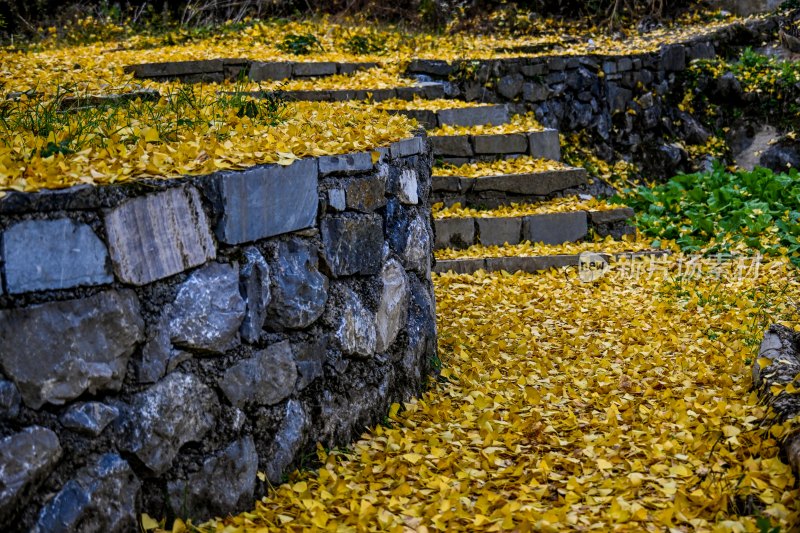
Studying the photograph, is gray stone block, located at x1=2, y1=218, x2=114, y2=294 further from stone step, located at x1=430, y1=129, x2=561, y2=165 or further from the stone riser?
the stone riser

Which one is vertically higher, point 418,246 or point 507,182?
point 418,246

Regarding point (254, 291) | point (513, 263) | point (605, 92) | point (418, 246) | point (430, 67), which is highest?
point (430, 67)

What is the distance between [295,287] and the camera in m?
2.91

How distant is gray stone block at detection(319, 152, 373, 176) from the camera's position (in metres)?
3.12

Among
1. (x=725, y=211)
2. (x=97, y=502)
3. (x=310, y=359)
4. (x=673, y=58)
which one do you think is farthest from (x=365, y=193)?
(x=673, y=58)

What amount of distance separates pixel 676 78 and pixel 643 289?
14.9ft

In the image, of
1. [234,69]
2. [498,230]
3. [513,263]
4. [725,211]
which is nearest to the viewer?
[513,263]

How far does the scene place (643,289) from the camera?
5.57 meters

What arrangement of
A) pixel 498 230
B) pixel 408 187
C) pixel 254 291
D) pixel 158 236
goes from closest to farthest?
pixel 158 236 → pixel 254 291 → pixel 408 187 → pixel 498 230

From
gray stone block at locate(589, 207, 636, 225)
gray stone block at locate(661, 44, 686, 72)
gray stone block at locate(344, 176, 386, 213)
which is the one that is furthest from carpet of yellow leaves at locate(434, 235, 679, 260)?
gray stone block at locate(661, 44, 686, 72)

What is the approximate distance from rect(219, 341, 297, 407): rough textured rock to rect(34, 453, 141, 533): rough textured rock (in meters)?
0.43

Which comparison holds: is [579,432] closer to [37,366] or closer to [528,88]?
[37,366]

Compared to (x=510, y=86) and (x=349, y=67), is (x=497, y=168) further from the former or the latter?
(x=349, y=67)

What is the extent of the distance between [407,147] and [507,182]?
3.04 meters
